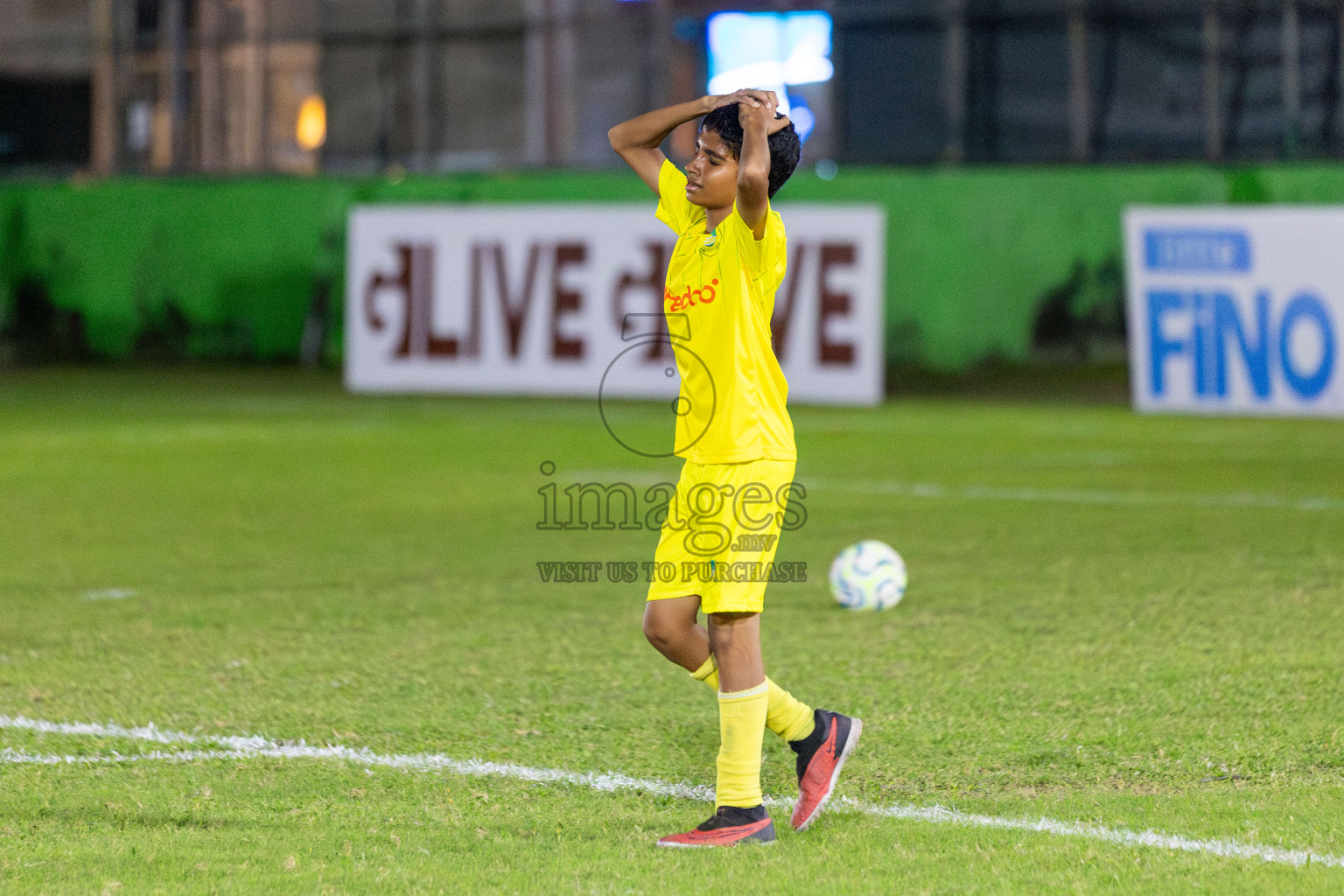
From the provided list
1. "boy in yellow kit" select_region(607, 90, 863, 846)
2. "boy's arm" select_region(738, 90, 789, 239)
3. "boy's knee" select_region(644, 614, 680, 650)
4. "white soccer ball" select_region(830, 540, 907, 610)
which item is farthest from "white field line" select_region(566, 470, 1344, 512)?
"boy's arm" select_region(738, 90, 789, 239)

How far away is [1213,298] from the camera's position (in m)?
14.7

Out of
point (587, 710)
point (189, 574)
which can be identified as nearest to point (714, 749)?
point (587, 710)

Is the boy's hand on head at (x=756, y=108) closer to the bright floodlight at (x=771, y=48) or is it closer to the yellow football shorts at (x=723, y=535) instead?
the yellow football shorts at (x=723, y=535)

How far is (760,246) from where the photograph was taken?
3.84 m

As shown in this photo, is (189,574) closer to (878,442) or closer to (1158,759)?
(1158,759)

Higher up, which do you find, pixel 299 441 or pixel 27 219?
pixel 27 219

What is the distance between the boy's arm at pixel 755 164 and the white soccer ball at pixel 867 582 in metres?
3.01

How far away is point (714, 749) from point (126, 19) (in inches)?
890

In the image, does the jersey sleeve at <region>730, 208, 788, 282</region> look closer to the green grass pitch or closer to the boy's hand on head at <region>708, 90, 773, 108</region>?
the boy's hand on head at <region>708, 90, 773, 108</region>

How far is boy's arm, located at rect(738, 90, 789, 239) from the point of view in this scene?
3.66 metres

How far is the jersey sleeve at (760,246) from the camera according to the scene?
3.83 m

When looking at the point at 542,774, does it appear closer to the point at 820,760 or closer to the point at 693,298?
the point at 820,760

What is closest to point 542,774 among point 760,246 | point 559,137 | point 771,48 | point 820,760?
point 820,760

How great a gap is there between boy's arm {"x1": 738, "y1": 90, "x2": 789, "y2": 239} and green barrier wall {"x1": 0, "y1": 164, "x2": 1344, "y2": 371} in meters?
14.6
